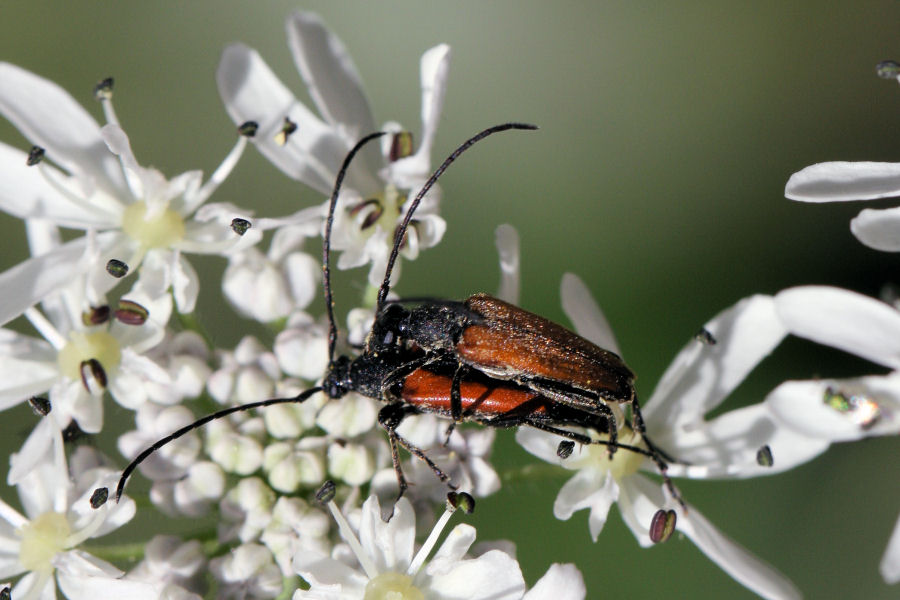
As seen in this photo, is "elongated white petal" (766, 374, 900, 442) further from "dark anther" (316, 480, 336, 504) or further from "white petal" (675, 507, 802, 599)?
"dark anther" (316, 480, 336, 504)

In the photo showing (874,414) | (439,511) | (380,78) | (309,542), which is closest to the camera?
(874,414)

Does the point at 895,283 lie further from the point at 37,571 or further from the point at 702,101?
the point at 37,571

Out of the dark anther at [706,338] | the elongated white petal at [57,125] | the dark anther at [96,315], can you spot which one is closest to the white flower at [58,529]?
the dark anther at [96,315]

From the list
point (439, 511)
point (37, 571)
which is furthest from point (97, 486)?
point (439, 511)

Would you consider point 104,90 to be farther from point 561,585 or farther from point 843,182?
point 843,182

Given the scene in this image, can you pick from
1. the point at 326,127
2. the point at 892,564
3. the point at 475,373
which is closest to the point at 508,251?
the point at 475,373

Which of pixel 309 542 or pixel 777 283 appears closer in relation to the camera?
pixel 309 542
